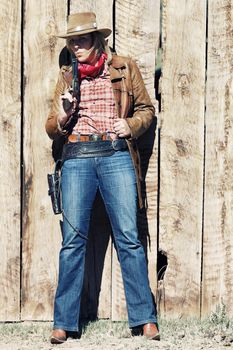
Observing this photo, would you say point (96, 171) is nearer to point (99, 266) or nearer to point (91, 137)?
point (91, 137)

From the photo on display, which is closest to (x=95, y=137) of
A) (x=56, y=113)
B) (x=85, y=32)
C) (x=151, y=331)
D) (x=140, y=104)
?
(x=56, y=113)

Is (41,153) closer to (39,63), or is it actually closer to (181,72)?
(39,63)

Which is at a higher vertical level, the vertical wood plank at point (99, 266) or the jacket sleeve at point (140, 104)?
the jacket sleeve at point (140, 104)

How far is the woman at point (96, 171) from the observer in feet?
22.8

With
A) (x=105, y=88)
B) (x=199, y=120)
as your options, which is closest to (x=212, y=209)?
(x=199, y=120)

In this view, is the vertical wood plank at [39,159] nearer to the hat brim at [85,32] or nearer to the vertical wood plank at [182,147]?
the hat brim at [85,32]

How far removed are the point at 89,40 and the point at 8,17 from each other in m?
0.66

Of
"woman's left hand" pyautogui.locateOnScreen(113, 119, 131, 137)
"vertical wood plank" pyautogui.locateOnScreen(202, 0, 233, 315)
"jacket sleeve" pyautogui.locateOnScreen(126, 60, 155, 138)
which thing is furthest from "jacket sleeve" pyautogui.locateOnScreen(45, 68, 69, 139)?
"vertical wood plank" pyautogui.locateOnScreen(202, 0, 233, 315)

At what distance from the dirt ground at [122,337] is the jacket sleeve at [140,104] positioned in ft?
4.33

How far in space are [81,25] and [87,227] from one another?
1311mm

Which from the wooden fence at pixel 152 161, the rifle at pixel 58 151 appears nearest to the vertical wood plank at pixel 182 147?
the wooden fence at pixel 152 161

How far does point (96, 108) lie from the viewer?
699 cm

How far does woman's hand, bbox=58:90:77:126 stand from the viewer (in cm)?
682

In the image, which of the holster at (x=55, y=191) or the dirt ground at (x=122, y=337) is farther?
the holster at (x=55, y=191)
